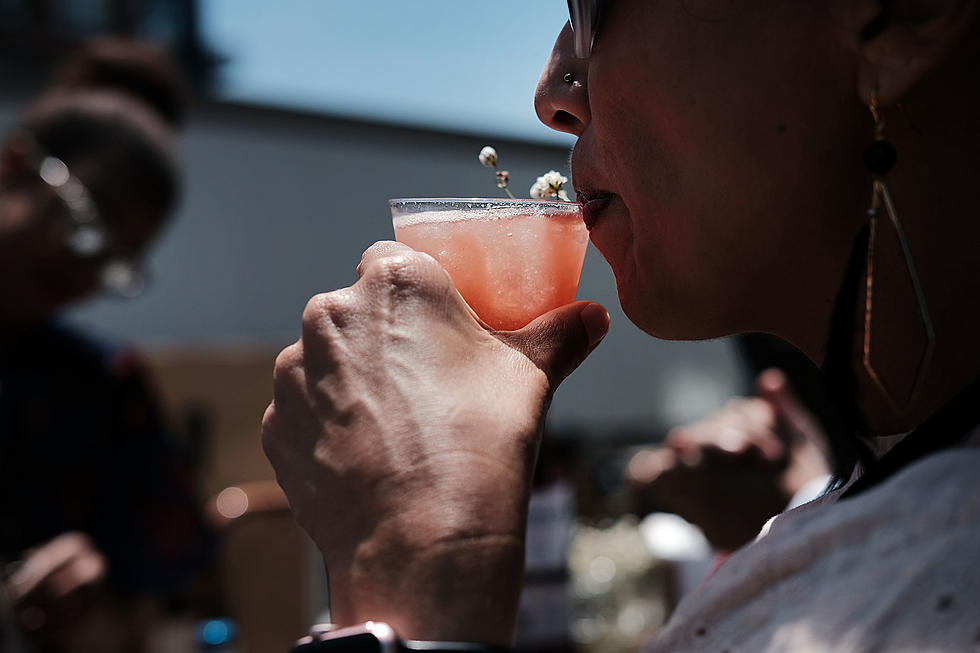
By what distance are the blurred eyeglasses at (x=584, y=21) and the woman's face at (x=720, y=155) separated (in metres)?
0.01

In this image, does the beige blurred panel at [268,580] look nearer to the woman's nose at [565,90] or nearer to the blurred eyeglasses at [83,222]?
the blurred eyeglasses at [83,222]

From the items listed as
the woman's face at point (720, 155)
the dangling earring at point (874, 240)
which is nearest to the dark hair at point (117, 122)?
the woman's face at point (720, 155)

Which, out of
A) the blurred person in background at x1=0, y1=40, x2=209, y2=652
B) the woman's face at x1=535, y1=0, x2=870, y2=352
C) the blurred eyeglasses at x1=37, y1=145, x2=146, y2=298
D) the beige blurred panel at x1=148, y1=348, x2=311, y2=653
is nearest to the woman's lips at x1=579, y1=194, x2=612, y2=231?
the woman's face at x1=535, y1=0, x2=870, y2=352

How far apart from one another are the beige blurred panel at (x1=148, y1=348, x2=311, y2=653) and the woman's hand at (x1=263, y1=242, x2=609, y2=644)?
2.47 meters

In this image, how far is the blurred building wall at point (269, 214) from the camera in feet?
18.3

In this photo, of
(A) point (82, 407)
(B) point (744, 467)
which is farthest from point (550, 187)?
(A) point (82, 407)

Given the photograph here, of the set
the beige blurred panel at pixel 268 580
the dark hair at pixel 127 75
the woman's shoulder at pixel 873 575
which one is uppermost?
the dark hair at pixel 127 75

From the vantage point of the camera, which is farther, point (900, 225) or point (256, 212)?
point (256, 212)

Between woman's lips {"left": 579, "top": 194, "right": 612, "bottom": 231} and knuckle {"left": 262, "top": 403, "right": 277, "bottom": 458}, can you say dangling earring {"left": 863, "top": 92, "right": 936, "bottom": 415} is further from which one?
knuckle {"left": 262, "top": 403, "right": 277, "bottom": 458}

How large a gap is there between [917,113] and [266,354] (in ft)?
11.9

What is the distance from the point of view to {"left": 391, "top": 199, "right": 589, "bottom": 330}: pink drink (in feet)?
3.48

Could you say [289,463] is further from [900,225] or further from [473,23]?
[473,23]

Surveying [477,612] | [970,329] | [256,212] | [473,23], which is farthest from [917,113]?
[256,212]

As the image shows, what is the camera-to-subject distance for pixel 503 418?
87 centimetres
